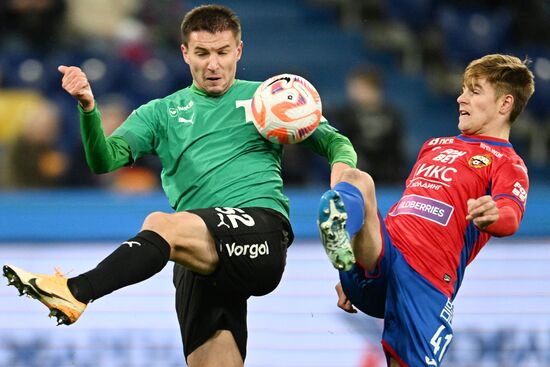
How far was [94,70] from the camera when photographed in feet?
32.9

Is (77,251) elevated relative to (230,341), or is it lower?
lower

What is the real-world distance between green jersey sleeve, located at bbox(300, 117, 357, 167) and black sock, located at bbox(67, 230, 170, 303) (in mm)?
917

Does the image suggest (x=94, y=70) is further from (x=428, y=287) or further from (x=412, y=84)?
(x=428, y=287)

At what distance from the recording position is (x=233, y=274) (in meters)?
4.89

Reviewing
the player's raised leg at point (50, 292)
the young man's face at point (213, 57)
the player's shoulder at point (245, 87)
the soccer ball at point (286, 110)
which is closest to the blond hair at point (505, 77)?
the soccer ball at point (286, 110)

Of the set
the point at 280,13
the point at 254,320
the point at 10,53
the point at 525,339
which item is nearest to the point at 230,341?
the point at 254,320

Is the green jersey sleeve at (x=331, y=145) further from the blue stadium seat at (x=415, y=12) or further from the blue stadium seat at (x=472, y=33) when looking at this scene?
the blue stadium seat at (x=415, y=12)

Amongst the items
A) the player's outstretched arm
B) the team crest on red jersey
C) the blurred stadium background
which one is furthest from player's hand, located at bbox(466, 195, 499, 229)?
the blurred stadium background

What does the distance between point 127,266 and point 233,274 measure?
0.58 m

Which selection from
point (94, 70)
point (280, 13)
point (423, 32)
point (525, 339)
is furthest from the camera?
point (280, 13)

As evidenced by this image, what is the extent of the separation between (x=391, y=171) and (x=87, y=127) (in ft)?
14.2

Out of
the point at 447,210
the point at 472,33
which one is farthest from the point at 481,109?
the point at 472,33

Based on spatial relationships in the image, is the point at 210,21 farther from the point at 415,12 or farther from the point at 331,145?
the point at 415,12

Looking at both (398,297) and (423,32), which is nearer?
(398,297)
